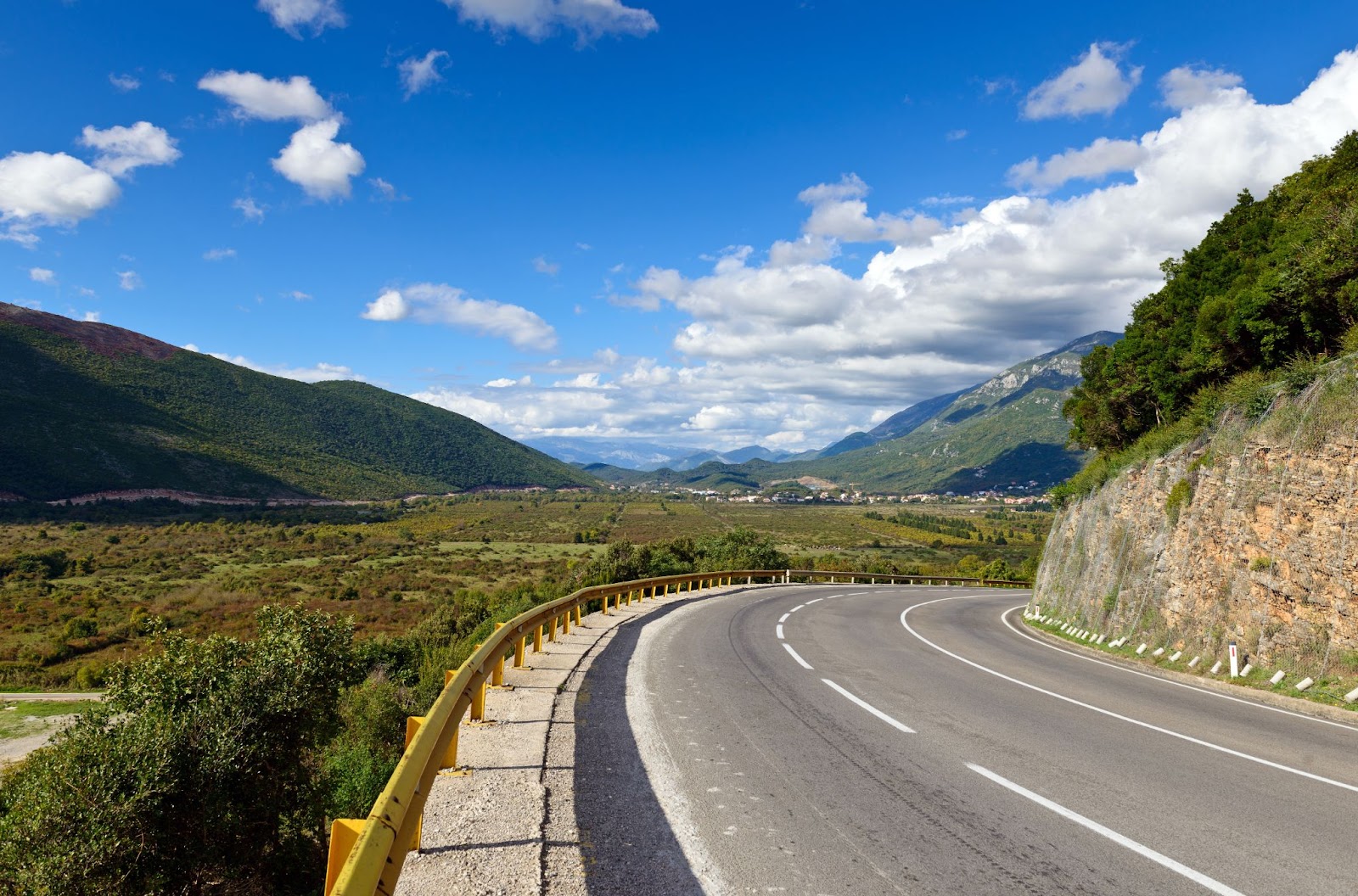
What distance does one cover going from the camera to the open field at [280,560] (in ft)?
117

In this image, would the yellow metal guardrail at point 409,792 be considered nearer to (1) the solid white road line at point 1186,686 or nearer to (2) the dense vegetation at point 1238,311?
(1) the solid white road line at point 1186,686

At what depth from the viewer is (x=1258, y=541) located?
13.5m

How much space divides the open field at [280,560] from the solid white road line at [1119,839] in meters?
10.3

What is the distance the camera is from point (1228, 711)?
983cm

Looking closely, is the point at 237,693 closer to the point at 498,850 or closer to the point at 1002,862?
the point at 498,850

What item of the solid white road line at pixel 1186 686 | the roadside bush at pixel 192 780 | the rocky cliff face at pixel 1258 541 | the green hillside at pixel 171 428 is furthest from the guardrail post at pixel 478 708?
the green hillside at pixel 171 428

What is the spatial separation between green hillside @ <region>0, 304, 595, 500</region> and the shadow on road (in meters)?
114

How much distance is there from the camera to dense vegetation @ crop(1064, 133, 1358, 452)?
15.9m

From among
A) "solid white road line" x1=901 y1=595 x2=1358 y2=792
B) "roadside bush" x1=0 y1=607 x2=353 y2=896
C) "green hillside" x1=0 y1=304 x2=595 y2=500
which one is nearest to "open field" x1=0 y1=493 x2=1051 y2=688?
"roadside bush" x1=0 y1=607 x2=353 y2=896

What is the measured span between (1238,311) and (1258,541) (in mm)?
7284

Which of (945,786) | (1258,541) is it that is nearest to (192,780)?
(945,786)

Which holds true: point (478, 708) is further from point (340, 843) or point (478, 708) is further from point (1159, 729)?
point (1159, 729)

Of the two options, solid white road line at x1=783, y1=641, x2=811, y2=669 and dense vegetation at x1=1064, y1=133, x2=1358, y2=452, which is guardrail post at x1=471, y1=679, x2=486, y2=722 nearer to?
solid white road line at x1=783, y1=641, x2=811, y2=669

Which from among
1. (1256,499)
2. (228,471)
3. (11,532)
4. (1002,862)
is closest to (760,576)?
(1256,499)
